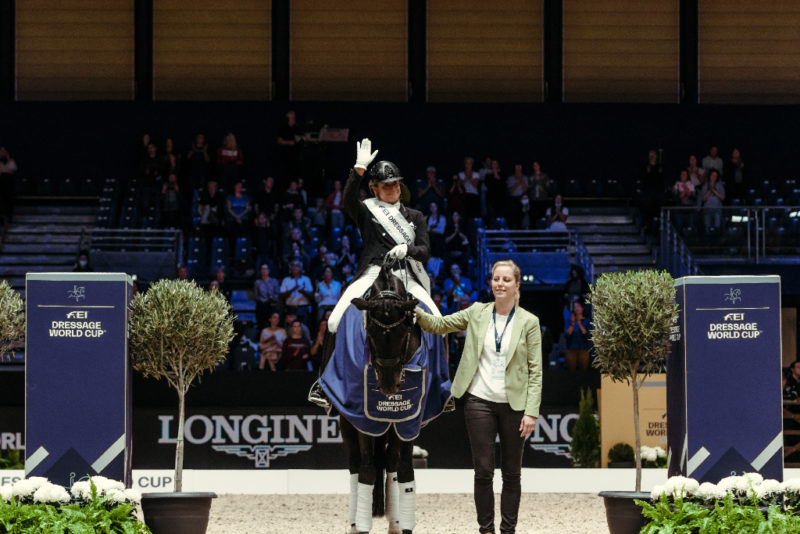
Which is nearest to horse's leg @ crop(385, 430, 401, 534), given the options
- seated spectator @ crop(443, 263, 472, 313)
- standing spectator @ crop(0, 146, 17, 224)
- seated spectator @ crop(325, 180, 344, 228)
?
seated spectator @ crop(443, 263, 472, 313)

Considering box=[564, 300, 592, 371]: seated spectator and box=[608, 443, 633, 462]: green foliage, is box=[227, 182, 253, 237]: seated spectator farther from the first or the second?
box=[608, 443, 633, 462]: green foliage

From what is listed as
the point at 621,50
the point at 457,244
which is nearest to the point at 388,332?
the point at 457,244

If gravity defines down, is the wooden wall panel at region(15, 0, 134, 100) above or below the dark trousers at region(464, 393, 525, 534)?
above

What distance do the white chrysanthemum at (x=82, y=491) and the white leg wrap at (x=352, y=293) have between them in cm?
186

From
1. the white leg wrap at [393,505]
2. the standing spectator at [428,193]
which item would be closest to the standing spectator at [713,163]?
the standing spectator at [428,193]

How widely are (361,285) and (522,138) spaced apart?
1403cm

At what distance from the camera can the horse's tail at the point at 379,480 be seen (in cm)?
840

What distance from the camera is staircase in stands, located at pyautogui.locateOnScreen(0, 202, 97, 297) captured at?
1891cm

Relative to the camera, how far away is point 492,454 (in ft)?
25.0

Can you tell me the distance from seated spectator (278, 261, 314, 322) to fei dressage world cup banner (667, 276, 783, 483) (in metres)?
9.02

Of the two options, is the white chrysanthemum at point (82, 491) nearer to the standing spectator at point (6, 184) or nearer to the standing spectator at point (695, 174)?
the standing spectator at point (6, 184)

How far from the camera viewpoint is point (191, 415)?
1346 centimetres

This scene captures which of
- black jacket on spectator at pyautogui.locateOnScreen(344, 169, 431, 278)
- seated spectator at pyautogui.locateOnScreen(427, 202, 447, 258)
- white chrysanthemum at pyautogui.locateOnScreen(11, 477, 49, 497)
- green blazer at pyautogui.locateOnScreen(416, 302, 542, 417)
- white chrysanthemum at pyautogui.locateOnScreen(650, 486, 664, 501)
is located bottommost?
white chrysanthemum at pyautogui.locateOnScreen(650, 486, 664, 501)

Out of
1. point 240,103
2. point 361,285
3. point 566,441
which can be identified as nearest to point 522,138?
point 240,103
